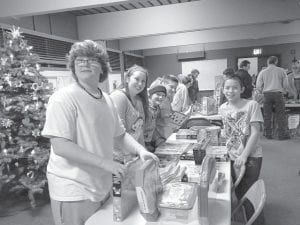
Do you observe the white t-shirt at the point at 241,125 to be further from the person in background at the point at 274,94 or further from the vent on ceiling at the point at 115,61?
the vent on ceiling at the point at 115,61

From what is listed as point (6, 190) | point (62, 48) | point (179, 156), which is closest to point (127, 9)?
point (62, 48)

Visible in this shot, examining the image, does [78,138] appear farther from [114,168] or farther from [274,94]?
[274,94]

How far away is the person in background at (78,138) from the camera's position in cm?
120

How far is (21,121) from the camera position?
323 centimetres

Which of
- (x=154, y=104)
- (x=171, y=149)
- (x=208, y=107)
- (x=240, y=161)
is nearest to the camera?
(x=240, y=161)

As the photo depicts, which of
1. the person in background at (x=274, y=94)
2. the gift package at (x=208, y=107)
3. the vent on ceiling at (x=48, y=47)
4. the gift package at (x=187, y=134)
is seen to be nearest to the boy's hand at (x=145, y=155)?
the gift package at (x=187, y=134)

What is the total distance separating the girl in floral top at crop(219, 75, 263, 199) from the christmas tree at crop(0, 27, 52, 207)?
215 cm

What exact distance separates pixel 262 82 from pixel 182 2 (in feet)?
7.62

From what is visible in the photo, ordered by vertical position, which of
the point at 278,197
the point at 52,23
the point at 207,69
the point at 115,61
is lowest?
the point at 278,197

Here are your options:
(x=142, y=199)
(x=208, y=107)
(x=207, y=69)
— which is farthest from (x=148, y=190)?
(x=207, y=69)

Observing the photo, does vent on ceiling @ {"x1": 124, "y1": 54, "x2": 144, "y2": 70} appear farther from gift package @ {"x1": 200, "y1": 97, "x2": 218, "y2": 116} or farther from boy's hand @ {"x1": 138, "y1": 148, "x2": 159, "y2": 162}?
boy's hand @ {"x1": 138, "y1": 148, "x2": 159, "y2": 162}

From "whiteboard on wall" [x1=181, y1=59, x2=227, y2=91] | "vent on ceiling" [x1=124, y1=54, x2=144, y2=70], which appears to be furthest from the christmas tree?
"whiteboard on wall" [x1=181, y1=59, x2=227, y2=91]

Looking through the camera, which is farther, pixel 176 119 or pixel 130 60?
pixel 130 60

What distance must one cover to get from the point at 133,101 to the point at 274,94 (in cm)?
421
